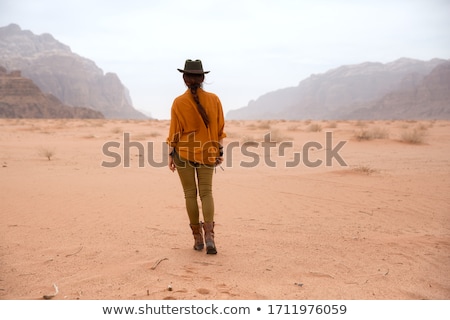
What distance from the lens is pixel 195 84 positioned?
3387mm

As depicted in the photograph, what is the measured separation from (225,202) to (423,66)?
211490 mm

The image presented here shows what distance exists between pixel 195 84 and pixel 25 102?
86167mm

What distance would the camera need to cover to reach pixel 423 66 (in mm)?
186500

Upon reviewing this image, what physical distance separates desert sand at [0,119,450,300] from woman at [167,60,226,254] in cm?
58

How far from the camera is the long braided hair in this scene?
11.0 ft

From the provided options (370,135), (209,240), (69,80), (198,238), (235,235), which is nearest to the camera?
(209,240)

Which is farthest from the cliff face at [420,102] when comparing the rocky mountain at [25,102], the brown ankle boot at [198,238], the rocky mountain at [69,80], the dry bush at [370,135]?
the brown ankle boot at [198,238]

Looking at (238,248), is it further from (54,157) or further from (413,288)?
(54,157)

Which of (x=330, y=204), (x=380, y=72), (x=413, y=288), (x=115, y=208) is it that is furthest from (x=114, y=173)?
(x=380, y=72)

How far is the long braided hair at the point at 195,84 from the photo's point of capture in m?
3.36

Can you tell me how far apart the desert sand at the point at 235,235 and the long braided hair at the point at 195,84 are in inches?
54.3

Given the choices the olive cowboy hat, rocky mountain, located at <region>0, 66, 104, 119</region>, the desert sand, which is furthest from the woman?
rocky mountain, located at <region>0, 66, 104, 119</region>

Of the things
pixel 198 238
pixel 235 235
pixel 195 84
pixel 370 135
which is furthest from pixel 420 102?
pixel 195 84

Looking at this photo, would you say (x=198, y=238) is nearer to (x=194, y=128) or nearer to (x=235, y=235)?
(x=235, y=235)
